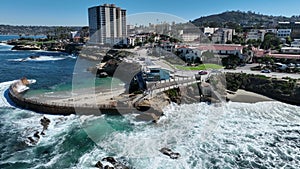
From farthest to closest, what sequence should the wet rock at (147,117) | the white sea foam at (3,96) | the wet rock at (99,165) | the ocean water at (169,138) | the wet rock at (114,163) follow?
the white sea foam at (3,96), the wet rock at (147,117), the ocean water at (169,138), the wet rock at (99,165), the wet rock at (114,163)

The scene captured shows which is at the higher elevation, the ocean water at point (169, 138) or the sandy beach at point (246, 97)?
the sandy beach at point (246, 97)

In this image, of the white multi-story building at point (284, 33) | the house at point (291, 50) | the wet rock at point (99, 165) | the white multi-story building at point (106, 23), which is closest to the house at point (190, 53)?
the house at point (291, 50)

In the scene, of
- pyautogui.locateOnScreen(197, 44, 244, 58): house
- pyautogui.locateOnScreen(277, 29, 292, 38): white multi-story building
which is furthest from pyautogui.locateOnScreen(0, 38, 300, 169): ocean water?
pyautogui.locateOnScreen(277, 29, 292, 38): white multi-story building

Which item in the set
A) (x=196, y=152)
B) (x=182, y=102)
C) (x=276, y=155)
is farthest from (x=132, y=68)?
(x=276, y=155)

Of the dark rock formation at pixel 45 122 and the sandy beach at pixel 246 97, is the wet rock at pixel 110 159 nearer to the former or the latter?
the dark rock formation at pixel 45 122

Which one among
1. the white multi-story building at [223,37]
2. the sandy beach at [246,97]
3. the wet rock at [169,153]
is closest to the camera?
the wet rock at [169,153]

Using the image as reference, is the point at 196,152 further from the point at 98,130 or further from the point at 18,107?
the point at 18,107

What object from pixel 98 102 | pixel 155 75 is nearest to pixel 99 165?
pixel 98 102
